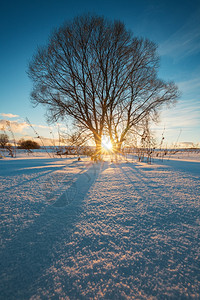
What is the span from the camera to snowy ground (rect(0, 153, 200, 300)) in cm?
38

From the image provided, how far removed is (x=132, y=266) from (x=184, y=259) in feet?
0.65

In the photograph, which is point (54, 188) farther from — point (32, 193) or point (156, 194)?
point (156, 194)

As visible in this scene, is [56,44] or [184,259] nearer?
[184,259]

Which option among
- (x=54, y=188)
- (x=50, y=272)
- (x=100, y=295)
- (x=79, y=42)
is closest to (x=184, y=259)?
(x=100, y=295)

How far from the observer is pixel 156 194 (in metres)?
1.04

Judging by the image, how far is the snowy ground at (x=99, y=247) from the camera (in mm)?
377

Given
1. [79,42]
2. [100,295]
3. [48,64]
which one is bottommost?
[100,295]

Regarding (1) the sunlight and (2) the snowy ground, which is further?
(1) the sunlight

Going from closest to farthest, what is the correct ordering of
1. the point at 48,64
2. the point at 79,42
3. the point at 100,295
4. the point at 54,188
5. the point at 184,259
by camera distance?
the point at 100,295 → the point at 184,259 → the point at 54,188 → the point at 79,42 → the point at 48,64

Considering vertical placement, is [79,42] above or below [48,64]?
above

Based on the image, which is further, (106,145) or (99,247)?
(106,145)

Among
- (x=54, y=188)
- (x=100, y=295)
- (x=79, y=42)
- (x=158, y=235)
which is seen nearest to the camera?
(x=100, y=295)

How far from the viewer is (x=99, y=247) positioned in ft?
1.72

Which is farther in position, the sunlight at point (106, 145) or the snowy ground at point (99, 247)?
the sunlight at point (106, 145)
